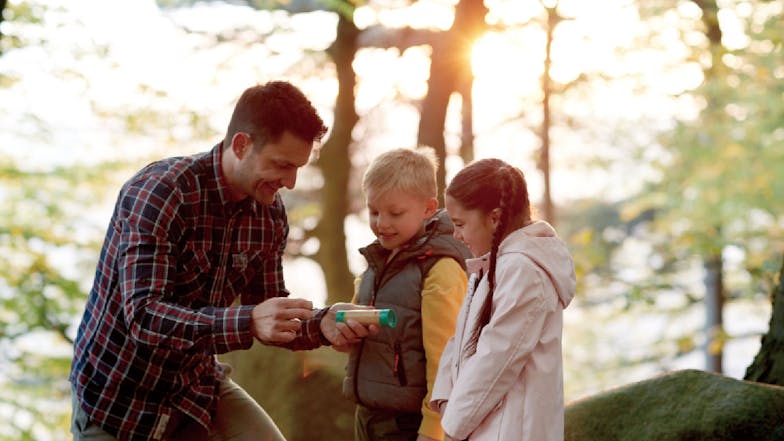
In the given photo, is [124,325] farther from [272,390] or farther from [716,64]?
[716,64]

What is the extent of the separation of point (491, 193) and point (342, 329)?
0.73 metres

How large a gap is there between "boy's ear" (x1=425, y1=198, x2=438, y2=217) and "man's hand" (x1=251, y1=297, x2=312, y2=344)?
882 millimetres

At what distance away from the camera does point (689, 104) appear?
44.2 feet

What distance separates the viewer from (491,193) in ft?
9.84

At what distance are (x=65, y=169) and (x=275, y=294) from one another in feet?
26.7

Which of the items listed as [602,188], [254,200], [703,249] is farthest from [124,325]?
[602,188]

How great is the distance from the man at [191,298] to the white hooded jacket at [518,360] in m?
0.45

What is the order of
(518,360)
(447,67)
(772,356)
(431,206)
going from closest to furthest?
(518,360), (431,206), (772,356), (447,67)

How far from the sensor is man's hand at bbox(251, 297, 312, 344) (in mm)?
2678

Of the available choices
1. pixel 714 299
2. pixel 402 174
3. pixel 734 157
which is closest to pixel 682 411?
pixel 402 174

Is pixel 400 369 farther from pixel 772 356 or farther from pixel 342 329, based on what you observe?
pixel 772 356

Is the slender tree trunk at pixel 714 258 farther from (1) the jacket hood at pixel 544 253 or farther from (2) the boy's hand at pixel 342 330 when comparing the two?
(2) the boy's hand at pixel 342 330

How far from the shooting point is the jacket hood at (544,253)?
289cm

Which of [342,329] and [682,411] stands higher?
[342,329]
